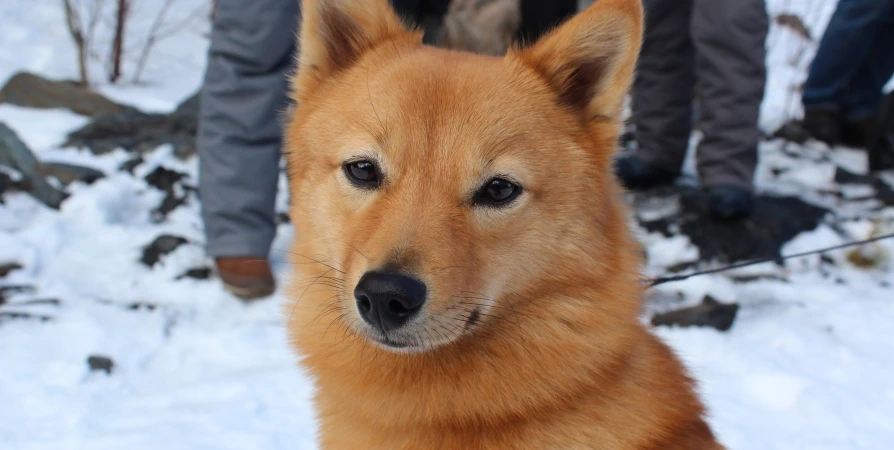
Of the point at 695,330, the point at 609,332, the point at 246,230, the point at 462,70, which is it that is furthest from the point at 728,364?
the point at 246,230

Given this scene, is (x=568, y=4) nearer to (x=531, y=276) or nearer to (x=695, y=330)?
(x=695, y=330)

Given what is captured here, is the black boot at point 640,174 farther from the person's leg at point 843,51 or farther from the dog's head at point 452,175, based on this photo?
the dog's head at point 452,175

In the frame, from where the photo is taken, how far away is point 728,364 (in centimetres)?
331

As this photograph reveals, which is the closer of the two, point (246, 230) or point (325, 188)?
point (325, 188)

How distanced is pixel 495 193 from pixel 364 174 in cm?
40

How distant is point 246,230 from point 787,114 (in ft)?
17.7

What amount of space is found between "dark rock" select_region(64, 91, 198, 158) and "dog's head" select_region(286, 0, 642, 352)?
337 centimetres

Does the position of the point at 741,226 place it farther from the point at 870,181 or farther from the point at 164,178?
the point at 164,178

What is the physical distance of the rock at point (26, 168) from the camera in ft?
14.2

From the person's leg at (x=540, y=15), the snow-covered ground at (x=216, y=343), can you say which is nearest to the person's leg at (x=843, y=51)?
the snow-covered ground at (x=216, y=343)

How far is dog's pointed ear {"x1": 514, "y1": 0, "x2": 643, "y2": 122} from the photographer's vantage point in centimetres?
202

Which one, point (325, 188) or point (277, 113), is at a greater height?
point (325, 188)

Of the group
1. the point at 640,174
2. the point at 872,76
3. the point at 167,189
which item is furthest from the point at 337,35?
the point at 872,76

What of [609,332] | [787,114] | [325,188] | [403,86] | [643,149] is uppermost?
[403,86]
